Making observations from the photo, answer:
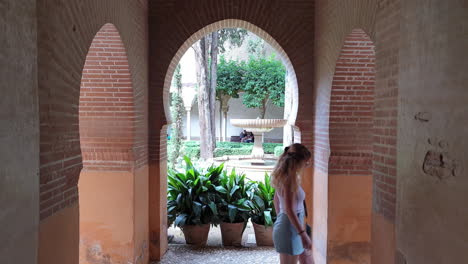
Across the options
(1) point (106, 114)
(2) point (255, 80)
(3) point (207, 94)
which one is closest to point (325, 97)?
(1) point (106, 114)

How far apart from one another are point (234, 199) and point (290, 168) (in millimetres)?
3483

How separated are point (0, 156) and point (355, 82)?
4.40 m

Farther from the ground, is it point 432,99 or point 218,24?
point 218,24

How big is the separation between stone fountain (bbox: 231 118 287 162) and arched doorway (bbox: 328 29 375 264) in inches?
279

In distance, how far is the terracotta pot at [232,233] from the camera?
6688 millimetres

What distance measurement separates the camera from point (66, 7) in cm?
315

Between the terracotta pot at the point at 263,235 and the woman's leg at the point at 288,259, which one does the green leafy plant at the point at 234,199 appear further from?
the woman's leg at the point at 288,259

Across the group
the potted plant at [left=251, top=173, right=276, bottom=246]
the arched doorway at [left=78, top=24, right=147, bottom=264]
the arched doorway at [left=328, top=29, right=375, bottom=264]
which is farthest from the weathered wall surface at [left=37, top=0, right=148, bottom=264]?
the potted plant at [left=251, top=173, right=276, bottom=246]

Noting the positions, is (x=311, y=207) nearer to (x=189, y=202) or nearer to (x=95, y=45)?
(x=189, y=202)

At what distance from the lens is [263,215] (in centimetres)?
673

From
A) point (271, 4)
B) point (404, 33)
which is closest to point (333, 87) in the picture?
point (271, 4)

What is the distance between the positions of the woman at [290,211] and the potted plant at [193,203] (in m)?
3.06

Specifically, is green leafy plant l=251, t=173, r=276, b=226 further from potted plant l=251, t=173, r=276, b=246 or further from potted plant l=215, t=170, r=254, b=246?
potted plant l=215, t=170, r=254, b=246

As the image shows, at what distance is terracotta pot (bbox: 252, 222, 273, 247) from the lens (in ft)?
21.7
